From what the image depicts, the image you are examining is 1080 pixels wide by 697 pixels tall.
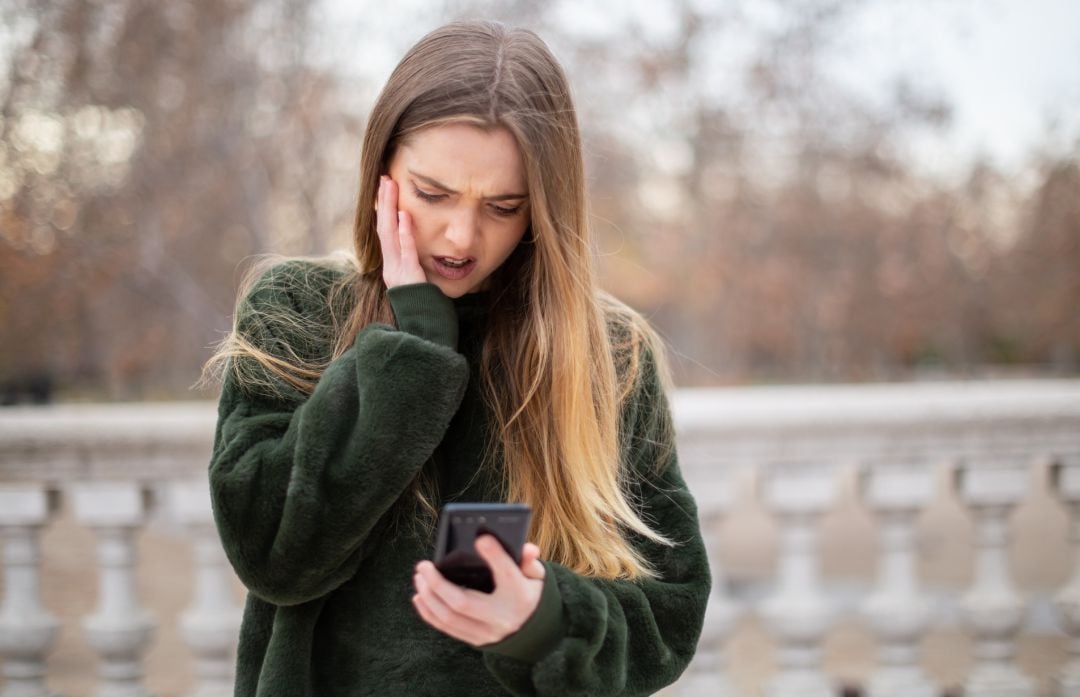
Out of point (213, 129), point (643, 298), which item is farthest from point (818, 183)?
point (213, 129)

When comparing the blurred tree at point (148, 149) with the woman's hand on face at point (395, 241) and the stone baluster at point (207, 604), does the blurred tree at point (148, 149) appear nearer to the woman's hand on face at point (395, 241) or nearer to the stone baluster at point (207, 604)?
the stone baluster at point (207, 604)

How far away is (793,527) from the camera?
2844mm

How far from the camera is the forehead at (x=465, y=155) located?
1561 mm

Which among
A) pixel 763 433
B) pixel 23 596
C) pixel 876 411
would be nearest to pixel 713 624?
pixel 763 433

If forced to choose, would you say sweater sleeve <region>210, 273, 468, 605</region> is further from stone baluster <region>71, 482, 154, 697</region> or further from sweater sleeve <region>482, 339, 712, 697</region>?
stone baluster <region>71, 482, 154, 697</region>

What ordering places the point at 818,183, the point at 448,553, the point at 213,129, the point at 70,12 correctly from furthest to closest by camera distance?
1. the point at 818,183
2. the point at 213,129
3. the point at 70,12
4. the point at 448,553

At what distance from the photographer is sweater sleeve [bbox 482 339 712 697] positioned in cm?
143

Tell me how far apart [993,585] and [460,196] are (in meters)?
2.21

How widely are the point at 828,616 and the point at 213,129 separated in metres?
8.21

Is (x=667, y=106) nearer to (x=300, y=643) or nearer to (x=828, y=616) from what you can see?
(x=828, y=616)

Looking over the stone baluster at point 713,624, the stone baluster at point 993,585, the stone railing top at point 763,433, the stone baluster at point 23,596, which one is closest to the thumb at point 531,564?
the stone railing top at point 763,433

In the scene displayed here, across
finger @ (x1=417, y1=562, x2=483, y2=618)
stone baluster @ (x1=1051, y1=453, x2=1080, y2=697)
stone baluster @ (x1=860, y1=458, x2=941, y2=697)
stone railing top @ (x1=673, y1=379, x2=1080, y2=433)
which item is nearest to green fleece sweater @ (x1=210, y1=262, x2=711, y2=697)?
finger @ (x1=417, y1=562, x2=483, y2=618)

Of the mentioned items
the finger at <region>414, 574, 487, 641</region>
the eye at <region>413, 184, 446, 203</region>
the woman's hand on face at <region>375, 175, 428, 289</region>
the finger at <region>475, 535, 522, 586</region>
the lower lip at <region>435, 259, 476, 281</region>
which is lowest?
the finger at <region>414, 574, 487, 641</region>

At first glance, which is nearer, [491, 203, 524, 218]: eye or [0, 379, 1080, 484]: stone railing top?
[491, 203, 524, 218]: eye
